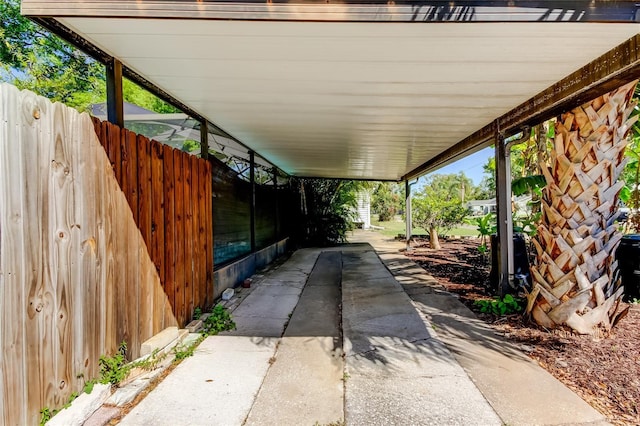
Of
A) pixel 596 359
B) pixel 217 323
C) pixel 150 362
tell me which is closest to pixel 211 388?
pixel 150 362

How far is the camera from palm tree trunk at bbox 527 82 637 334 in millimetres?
3480

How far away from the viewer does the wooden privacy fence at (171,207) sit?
288cm

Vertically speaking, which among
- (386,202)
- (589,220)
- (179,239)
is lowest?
(179,239)

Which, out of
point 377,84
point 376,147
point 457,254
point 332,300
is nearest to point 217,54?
point 377,84

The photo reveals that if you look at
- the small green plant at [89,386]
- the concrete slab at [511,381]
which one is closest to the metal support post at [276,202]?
the concrete slab at [511,381]

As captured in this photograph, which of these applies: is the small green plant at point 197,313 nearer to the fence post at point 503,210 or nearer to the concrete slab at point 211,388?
the concrete slab at point 211,388

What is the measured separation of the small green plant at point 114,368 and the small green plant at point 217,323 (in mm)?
1197

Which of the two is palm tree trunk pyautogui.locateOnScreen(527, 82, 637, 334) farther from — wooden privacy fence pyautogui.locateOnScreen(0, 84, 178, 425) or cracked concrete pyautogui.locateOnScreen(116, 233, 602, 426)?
wooden privacy fence pyautogui.locateOnScreen(0, 84, 178, 425)

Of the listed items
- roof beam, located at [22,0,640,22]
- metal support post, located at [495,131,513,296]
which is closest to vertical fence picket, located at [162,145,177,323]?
roof beam, located at [22,0,640,22]

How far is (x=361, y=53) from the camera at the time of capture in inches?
107

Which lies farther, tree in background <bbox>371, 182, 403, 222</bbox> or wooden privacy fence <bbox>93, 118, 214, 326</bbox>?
tree in background <bbox>371, 182, 403, 222</bbox>

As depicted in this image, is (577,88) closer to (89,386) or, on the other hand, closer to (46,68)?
(89,386)

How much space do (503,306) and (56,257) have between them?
15.8 ft

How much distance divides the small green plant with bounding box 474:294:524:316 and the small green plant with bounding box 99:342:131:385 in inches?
165
